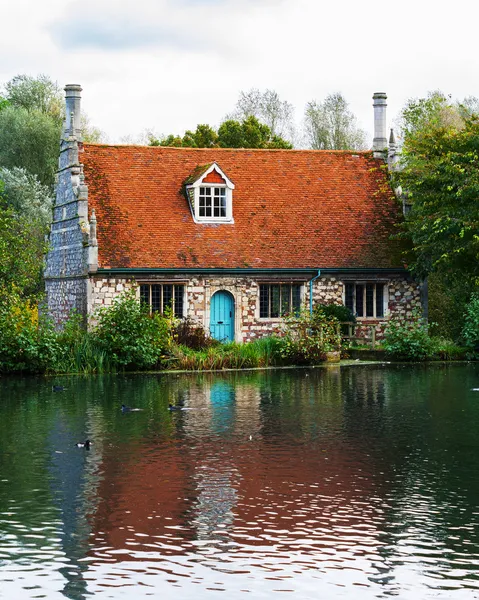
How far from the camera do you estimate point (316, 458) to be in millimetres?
16547

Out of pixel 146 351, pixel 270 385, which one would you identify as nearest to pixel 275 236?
pixel 146 351

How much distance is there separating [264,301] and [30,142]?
86.0 feet

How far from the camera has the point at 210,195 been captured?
1574 inches

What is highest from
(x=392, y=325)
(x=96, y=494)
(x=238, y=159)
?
(x=238, y=159)

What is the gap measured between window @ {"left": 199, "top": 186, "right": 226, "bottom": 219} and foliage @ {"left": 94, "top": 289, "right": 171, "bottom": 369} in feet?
24.7

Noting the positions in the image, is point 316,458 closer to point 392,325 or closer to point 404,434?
point 404,434

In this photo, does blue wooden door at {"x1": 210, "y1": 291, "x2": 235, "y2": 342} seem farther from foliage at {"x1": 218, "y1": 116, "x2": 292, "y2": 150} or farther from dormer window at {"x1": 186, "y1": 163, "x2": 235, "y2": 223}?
foliage at {"x1": 218, "y1": 116, "x2": 292, "y2": 150}

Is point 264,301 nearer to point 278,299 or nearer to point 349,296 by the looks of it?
point 278,299

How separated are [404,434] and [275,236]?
2156cm

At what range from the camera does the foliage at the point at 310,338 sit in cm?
3531

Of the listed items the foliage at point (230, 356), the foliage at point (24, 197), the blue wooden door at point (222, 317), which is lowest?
the foliage at point (230, 356)

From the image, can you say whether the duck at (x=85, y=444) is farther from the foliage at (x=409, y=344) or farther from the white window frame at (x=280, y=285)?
the white window frame at (x=280, y=285)

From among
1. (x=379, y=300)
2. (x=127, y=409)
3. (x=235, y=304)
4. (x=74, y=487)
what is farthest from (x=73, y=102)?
(x=74, y=487)

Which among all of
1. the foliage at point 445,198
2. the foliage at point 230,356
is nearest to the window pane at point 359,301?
the foliage at point 445,198
